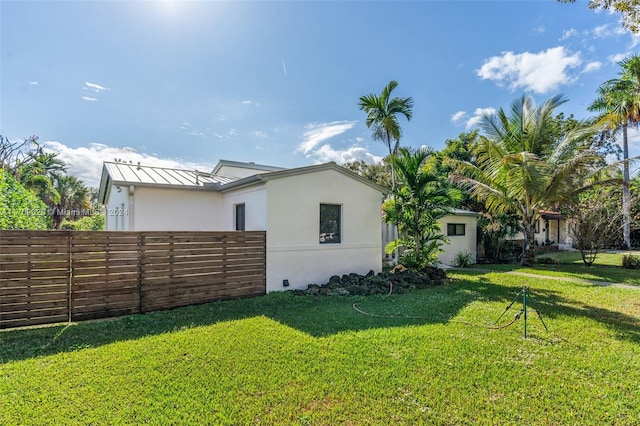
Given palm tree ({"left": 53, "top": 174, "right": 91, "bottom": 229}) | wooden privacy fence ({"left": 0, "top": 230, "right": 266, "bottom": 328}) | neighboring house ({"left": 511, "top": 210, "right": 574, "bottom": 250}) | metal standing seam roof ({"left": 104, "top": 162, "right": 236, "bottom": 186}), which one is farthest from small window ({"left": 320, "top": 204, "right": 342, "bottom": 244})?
palm tree ({"left": 53, "top": 174, "right": 91, "bottom": 229})

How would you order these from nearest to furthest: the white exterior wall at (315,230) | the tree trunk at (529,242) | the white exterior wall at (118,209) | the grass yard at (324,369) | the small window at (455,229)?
the grass yard at (324,369) < the white exterior wall at (315,230) < the white exterior wall at (118,209) < the tree trunk at (529,242) < the small window at (455,229)

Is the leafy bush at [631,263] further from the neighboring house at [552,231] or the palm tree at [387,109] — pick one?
the palm tree at [387,109]

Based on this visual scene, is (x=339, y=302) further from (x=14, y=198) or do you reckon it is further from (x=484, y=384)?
(x=14, y=198)

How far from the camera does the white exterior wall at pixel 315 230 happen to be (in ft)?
28.1

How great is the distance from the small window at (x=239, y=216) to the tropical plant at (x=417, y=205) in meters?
5.02

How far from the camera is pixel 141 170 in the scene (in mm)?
11250

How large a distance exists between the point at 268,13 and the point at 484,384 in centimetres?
1102

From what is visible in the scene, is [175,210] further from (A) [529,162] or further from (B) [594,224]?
(B) [594,224]

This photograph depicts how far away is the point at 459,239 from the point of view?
612 inches

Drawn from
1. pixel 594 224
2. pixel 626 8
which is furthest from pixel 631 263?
pixel 626 8

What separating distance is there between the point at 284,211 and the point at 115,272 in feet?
13.7

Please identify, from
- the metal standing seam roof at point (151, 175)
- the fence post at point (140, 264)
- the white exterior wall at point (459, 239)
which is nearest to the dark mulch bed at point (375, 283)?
the fence post at point (140, 264)

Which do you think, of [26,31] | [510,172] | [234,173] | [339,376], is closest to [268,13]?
[26,31]

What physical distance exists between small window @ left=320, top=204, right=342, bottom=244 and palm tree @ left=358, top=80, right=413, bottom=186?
19.6 ft
